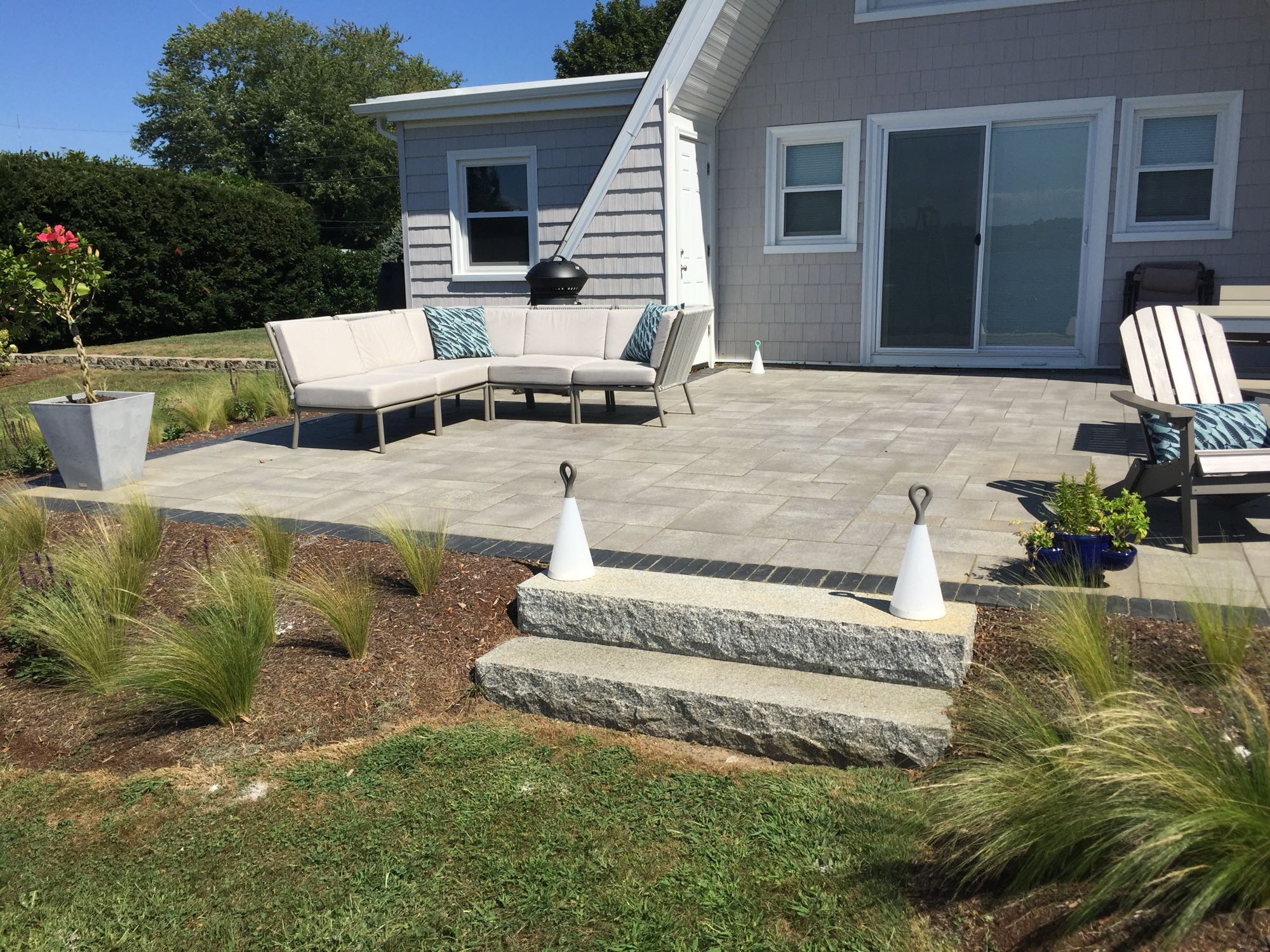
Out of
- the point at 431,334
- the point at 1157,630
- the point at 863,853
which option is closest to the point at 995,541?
the point at 1157,630

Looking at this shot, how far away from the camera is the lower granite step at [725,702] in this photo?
10.3 ft

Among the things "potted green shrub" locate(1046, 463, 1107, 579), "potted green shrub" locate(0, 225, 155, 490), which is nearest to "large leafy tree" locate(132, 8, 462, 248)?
"potted green shrub" locate(0, 225, 155, 490)

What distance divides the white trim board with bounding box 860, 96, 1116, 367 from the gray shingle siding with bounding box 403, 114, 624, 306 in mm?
2861

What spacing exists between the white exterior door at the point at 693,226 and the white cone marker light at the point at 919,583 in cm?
744

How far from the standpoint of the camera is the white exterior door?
34.9ft

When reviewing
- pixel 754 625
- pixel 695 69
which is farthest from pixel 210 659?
pixel 695 69

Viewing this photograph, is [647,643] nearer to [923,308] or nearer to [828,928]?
[828,928]

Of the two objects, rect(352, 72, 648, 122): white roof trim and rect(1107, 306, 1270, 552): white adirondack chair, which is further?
rect(352, 72, 648, 122): white roof trim

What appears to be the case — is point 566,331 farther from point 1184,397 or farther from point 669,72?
point 1184,397

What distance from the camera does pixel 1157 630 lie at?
355 centimetres

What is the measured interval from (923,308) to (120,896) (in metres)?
10.0

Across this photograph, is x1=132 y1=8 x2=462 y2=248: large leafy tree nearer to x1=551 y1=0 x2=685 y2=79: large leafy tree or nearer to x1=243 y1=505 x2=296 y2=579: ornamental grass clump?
x1=551 y1=0 x2=685 y2=79: large leafy tree

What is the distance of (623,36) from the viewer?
109ft

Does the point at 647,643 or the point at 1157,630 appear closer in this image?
the point at 1157,630
